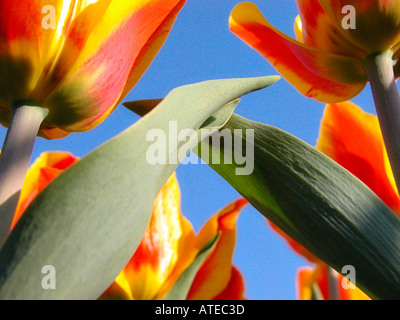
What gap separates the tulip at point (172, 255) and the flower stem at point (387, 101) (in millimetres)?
352

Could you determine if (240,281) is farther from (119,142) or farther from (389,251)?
(119,142)

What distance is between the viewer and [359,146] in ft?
2.16

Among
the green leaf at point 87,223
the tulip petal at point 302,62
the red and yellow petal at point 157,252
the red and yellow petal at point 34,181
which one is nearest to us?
the green leaf at point 87,223

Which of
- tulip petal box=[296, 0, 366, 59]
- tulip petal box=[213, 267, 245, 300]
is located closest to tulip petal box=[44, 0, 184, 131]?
tulip petal box=[296, 0, 366, 59]

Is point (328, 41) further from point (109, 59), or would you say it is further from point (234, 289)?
point (234, 289)

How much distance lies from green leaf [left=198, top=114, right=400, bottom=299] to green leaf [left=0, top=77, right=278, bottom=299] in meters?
0.15

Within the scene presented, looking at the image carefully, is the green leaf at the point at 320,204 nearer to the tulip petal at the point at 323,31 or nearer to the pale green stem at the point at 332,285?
the tulip petal at the point at 323,31

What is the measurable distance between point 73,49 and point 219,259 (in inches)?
21.0

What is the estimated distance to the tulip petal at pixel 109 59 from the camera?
432mm

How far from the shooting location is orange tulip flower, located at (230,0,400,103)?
56cm

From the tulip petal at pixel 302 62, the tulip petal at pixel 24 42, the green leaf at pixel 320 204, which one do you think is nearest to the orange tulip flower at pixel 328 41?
the tulip petal at pixel 302 62

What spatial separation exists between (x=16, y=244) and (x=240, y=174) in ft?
0.86

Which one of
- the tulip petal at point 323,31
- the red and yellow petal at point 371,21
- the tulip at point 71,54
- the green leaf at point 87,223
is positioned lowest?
the green leaf at point 87,223
